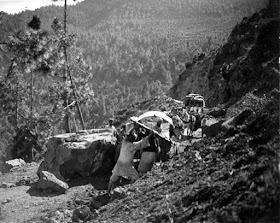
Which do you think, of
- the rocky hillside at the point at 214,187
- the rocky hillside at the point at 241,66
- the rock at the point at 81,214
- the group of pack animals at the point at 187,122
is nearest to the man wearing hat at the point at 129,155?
the rocky hillside at the point at 214,187

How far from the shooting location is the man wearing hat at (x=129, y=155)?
8.86m

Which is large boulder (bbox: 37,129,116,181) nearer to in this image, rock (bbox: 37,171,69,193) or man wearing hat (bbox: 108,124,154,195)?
rock (bbox: 37,171,69,193)

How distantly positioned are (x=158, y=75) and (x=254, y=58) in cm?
13351

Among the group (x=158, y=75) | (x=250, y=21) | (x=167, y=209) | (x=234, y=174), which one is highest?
(x=250, y=21)

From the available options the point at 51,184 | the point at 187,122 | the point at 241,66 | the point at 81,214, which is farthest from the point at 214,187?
the point at 241,66

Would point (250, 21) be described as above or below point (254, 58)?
above

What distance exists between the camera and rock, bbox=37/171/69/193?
10047 millimetres

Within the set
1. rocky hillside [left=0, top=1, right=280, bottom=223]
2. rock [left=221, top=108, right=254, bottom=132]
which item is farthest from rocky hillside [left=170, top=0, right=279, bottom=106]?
rocky hillside [left=0, top=1, right=280, bottom=223]

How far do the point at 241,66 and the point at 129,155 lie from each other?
15838 mm

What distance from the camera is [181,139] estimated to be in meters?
13.4

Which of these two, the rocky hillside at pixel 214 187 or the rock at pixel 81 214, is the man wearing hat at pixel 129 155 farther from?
the rock at pixel 81 214

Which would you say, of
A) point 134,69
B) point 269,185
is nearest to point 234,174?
point 269,185

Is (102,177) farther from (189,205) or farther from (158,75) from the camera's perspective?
(158,75)

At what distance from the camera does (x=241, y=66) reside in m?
22.7
